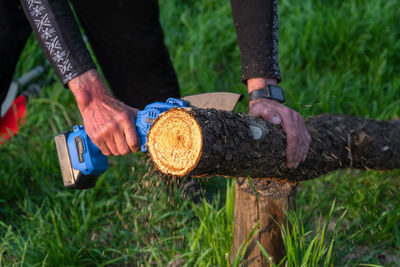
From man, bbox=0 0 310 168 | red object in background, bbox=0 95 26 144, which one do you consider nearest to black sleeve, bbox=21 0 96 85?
man, bbox=0 0 310 168

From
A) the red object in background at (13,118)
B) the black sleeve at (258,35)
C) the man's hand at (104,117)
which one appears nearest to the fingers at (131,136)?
the man's hand at (104,117)

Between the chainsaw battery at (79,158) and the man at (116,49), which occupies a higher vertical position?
the man at (116,49)


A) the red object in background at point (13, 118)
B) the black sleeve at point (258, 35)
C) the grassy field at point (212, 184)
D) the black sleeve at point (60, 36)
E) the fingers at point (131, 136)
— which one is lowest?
the grassy field at point (212, 184)

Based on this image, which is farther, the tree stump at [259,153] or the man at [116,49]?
the man at [116,49]

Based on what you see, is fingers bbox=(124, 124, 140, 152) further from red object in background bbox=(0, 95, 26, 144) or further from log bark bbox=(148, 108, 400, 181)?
red object in background bbox=(0, 95, 26, 144)

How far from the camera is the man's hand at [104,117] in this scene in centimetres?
155

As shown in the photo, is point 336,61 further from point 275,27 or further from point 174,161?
point 174,161

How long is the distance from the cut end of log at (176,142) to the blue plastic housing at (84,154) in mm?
412

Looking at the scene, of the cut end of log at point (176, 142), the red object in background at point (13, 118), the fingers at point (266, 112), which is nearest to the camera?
the cut end of log at point (176, 142)

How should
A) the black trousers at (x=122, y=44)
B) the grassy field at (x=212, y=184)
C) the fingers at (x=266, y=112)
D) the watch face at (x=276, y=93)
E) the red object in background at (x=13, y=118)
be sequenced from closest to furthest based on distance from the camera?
the fingers at (x=266, y=112) → the watch face at (x=276, y=93) → the grassy field at (x=212, y=184) → the black trousers at (x=122, y=44) → the red object in background at (x=13, y=118)

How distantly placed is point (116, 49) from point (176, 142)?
1.18m

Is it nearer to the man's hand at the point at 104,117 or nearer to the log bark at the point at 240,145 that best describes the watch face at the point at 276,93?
the log bark at the point at 240,145

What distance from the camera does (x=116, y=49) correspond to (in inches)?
93.0

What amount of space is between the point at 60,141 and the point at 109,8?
795 mm
